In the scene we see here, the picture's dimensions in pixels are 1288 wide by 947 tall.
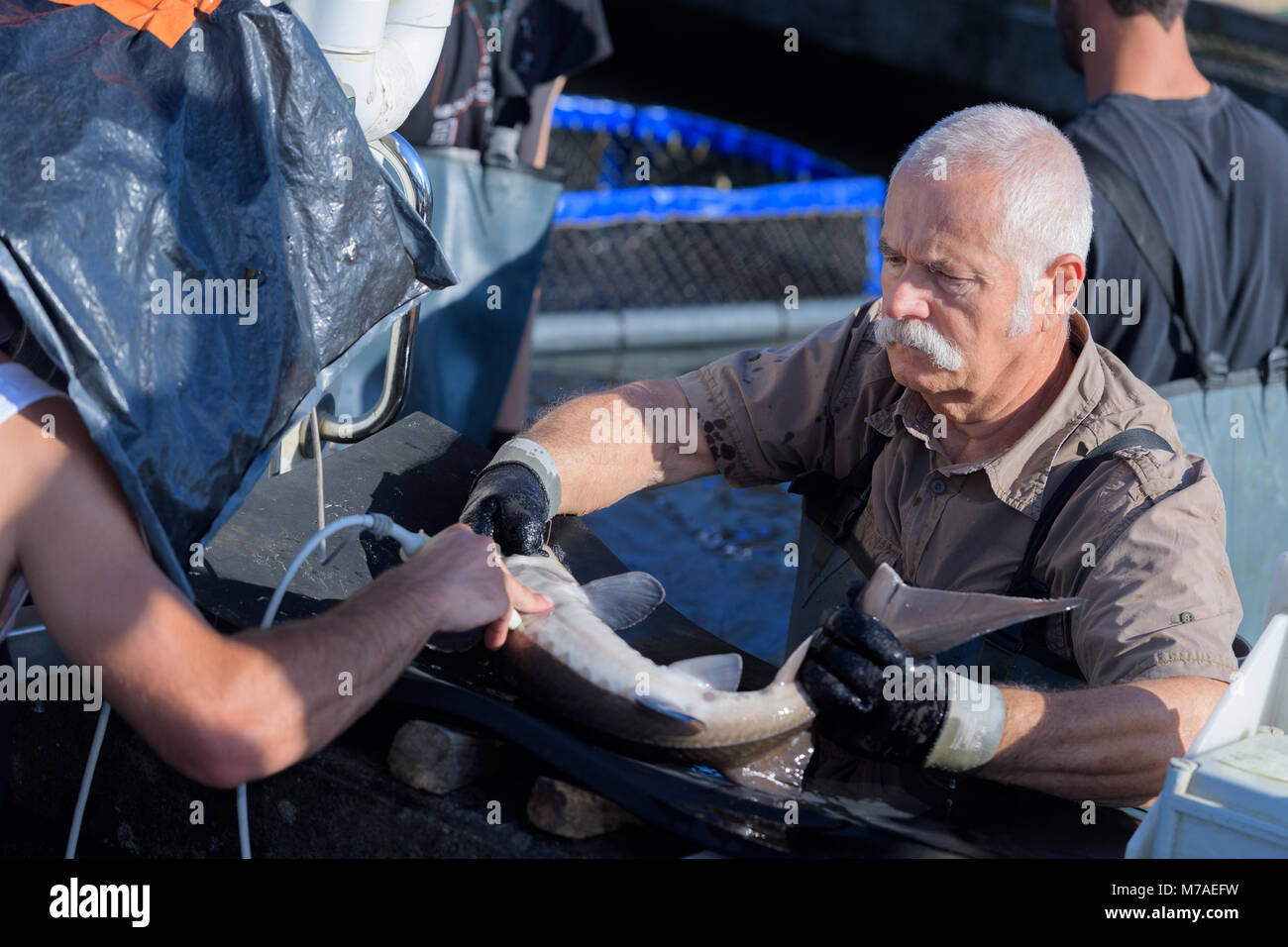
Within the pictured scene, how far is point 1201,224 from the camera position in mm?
3656

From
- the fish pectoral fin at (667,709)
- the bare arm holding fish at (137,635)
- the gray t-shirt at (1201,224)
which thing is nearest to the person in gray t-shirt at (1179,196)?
the gray t-shirt at (1201,224)

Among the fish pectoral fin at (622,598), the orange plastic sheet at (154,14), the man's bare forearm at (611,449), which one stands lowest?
the fish pectoral fin at (622,598)

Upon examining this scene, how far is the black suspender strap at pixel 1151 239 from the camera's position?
3502 mm

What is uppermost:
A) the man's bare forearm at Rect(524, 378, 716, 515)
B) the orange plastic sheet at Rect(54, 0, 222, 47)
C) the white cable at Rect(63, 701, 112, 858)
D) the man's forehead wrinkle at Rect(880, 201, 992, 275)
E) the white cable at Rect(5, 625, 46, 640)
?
the orange plastic sheet at Rect(54, 0, 222, 47)

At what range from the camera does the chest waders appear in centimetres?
228

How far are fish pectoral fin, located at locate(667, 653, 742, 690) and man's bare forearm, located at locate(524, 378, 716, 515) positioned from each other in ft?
2.04

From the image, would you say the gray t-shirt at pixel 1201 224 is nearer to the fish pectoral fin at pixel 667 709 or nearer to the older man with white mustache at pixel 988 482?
the older man with white mustache at pixel 988 482

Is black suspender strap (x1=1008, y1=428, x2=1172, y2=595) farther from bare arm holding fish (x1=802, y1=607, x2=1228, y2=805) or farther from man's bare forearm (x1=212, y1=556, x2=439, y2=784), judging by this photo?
man's bare forearm (x1=212, y1=556, x2=439, y2=784)

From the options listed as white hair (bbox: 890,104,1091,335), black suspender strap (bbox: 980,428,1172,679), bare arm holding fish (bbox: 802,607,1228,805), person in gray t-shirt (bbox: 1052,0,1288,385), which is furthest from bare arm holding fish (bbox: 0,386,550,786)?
person in gray t-shirt (bbox: 1052,0,1288,385)

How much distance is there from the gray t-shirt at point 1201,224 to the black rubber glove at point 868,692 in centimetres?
188

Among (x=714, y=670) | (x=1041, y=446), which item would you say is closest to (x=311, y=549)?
(x=714, y=670)

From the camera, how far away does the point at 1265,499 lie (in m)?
3.67

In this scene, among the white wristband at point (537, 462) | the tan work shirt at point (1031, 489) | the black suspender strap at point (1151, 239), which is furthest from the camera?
the black suspender strap at point (1151, 239)

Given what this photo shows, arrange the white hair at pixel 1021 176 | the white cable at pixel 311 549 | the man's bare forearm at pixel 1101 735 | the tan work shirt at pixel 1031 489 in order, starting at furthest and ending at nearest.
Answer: the white hair at pixel 1021 176, the tan work shirt at pixel 1031 489, the man's bare forearm at pixel 1101 735, the white cable at pixel 311 549
